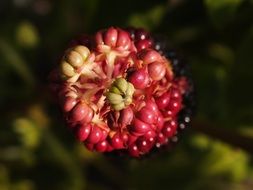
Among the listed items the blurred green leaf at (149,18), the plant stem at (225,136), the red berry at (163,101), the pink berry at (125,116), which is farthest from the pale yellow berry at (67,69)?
the blurred green leaf at (149,18)

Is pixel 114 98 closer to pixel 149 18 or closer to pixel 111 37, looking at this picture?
pixel 111 37

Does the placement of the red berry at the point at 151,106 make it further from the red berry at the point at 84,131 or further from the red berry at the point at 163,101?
the red berry at the point at 84,131

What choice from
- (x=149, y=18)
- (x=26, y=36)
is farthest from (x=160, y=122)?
(x=26, y=36)

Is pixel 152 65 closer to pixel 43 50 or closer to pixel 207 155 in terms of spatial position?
pixel 207 155

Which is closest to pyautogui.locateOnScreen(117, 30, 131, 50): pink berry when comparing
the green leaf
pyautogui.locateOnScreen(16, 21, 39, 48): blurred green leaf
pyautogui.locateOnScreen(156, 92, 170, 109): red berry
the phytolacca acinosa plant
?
the phytolacca acinosa plant

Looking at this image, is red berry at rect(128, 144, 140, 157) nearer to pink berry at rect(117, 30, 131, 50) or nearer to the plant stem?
pink berry at rect(117, 30, 131, 50)
